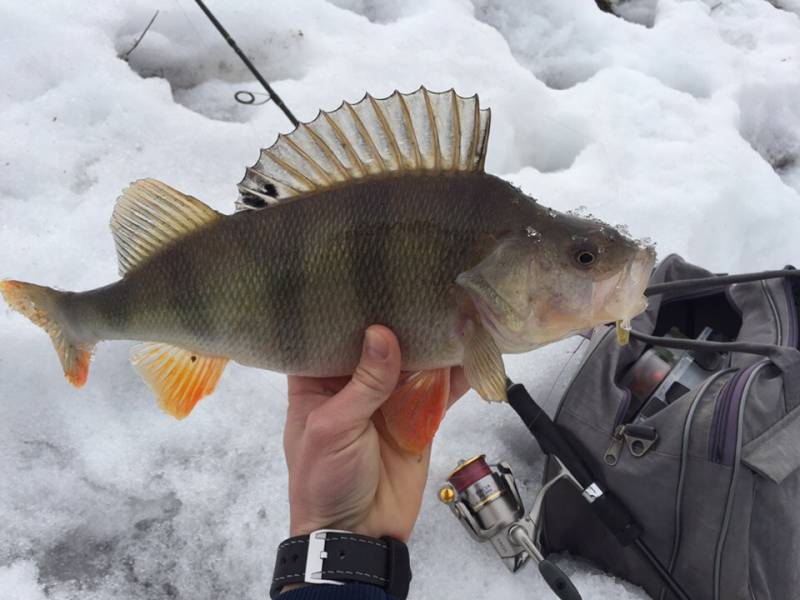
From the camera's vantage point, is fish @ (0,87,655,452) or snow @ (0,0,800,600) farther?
snow @ (0,0,800,600)

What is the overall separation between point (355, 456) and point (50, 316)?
0.73m

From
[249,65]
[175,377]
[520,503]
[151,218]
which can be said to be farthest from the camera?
[249,65]

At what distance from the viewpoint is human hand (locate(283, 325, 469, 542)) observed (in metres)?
1.16

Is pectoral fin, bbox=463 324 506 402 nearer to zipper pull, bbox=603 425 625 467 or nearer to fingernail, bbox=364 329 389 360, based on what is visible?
fingernail, bbox=364 329 389 360

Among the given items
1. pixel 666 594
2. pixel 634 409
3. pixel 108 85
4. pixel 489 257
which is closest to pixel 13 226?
pixel 108 85

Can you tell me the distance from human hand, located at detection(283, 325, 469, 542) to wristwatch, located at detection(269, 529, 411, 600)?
57 millimetres

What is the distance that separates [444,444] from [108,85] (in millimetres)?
1954

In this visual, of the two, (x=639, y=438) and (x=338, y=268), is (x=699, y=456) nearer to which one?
(x=639, y=438)

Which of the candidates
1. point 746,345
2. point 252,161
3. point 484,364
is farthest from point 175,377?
point 746,345

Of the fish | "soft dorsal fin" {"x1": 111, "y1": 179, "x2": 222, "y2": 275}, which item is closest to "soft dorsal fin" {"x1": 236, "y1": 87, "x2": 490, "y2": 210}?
the fish

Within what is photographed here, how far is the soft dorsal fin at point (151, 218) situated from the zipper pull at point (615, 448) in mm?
1222

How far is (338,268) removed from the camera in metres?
1.12

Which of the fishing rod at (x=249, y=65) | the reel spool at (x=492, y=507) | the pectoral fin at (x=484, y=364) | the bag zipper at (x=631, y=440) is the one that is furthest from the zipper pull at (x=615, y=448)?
the fishing rod at (x=249, y=65)

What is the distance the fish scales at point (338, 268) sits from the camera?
1117mm
